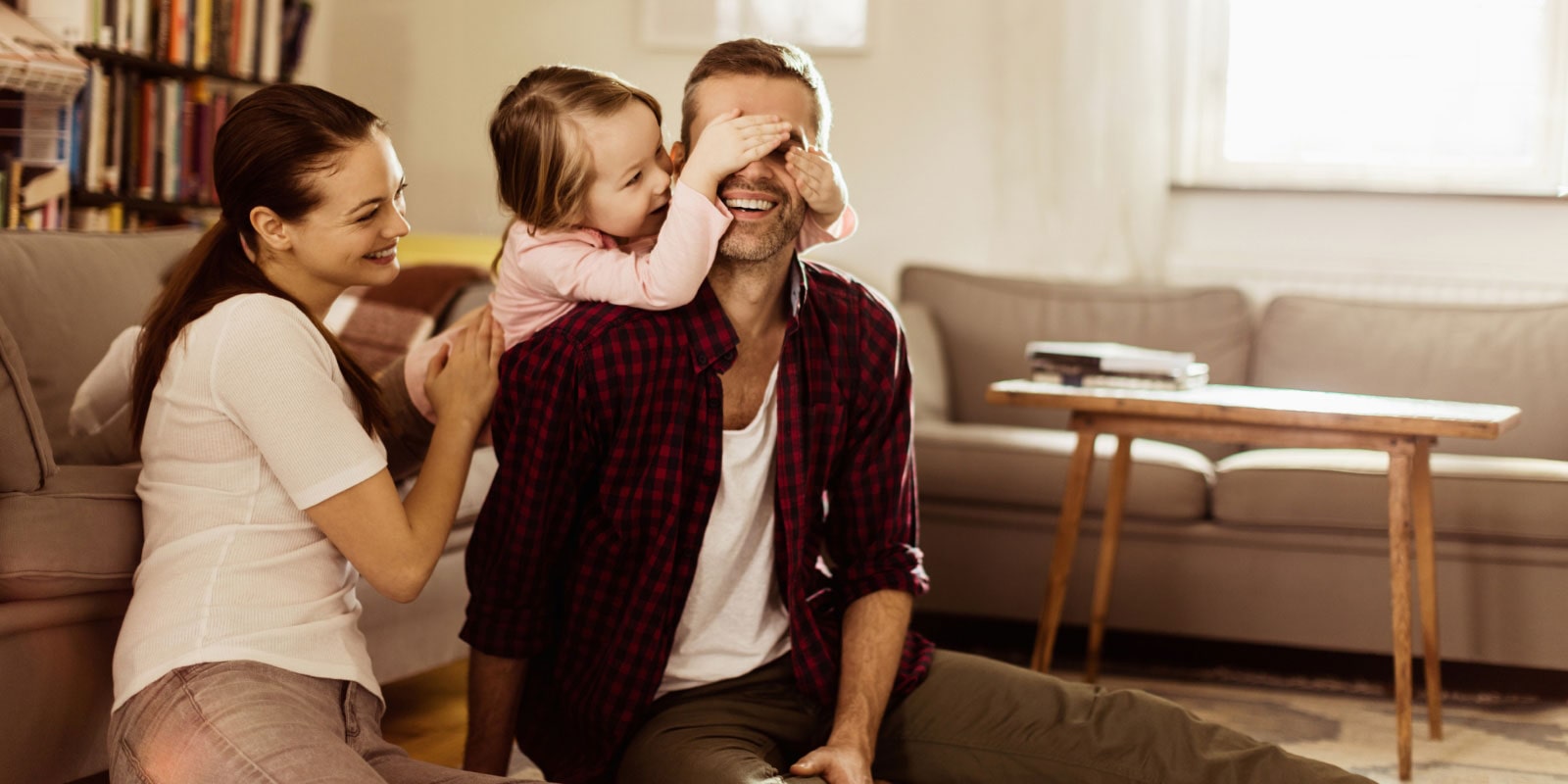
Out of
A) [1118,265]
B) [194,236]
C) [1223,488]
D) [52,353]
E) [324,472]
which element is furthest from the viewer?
[1118,265]

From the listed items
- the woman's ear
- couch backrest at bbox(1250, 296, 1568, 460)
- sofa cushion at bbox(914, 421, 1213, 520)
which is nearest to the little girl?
the woman's ear

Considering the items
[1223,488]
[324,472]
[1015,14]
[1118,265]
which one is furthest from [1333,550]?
[324,472]

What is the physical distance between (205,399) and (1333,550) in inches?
92.3

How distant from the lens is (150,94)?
367cm

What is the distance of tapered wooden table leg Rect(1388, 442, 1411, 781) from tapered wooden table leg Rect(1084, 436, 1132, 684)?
542mm

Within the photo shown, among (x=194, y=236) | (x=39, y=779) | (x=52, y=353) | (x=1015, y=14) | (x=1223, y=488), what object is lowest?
(x=39, y=779)

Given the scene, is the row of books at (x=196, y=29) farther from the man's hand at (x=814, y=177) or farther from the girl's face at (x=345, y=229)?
the man's hand at (x=814, y=177)

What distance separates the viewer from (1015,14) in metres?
4.17

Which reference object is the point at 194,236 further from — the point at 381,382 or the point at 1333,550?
the point at 1333,550

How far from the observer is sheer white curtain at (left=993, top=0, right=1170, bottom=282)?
13.4ft

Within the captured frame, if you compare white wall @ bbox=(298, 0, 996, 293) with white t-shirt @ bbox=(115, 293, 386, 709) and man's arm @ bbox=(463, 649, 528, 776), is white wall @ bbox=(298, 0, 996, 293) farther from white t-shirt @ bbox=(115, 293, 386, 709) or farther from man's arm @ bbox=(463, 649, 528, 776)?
white t-shirt @ bbox=(115, 293, 386, 709)

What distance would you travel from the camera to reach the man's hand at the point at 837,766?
1489mm

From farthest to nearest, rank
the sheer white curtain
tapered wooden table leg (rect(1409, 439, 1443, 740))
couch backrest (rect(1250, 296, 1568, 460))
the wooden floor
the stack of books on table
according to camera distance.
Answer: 1. the sheer white curtain
2. couch backrest (rect(1250, 296, 1568, 460))
3. the stack of books on table
4. tapered wooden table leg (rect(1409, 439, 1443, 740))
5. the wooden floor

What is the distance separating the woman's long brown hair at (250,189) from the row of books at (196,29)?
2.34 metres
